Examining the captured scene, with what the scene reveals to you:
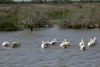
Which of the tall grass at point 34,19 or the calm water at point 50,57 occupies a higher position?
the calm water at point 50,57

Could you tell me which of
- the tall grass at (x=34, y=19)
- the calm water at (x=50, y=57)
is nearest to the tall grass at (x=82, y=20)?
the tall grass at (x=34, y=19)

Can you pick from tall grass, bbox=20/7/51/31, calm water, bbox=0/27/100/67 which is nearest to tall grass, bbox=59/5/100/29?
tall grass, bbox=20/7/51/31

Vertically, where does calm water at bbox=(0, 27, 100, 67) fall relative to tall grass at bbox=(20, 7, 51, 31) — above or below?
above

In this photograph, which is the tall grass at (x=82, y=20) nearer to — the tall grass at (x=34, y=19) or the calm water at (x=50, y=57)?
the tall grass at (x=34, y=19)

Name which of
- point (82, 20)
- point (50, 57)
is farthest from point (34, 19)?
point (50, 57)

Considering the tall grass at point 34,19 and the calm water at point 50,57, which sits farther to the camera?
the tall grass at point 34,19

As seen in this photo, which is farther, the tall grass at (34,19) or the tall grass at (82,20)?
the tall grass at (82,20)

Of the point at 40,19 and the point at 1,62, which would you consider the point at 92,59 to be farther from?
the point at 40,19

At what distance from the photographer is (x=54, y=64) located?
17.3 m

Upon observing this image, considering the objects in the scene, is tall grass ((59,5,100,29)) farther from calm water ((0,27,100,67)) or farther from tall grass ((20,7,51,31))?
calm water ((0,27,100,67))

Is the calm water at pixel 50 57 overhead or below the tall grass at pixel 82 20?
overhead

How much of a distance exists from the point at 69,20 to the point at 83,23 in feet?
5.75

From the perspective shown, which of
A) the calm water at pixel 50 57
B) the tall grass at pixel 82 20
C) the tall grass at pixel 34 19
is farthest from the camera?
the tall grass at pixel 82 20

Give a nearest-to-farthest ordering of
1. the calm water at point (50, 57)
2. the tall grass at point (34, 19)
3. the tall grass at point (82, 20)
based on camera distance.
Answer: the calm water at point (50, 57) → the tall grass at point (34, 19) → the tall grass at point (82, 20)
